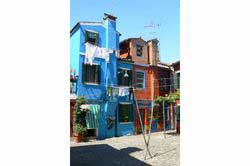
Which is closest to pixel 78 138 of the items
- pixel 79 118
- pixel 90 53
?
pixel 79 118

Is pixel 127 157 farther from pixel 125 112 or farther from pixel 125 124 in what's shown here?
pixel 125 112

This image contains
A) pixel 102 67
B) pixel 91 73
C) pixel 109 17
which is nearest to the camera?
pixel 91 73

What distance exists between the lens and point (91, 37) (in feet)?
43.4

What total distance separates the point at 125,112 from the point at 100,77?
2.43m

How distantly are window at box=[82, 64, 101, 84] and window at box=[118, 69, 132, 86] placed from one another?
1.36 m

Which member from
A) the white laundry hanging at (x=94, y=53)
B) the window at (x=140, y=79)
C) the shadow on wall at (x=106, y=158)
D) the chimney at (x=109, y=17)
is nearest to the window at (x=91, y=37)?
the white laundry hanging at (x=94, y=53)

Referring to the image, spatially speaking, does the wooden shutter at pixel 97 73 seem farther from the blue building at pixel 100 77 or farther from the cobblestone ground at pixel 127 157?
the cobblestone ground at pixel 127 157

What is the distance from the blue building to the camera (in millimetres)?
12641

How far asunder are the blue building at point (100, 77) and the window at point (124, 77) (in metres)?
0.22

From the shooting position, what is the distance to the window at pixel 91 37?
1305 cm
